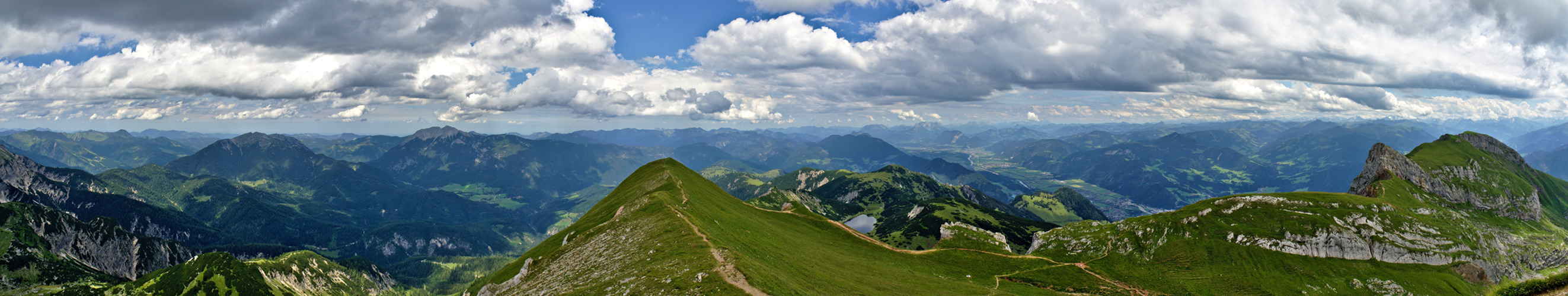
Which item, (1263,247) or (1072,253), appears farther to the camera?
(1072,253)

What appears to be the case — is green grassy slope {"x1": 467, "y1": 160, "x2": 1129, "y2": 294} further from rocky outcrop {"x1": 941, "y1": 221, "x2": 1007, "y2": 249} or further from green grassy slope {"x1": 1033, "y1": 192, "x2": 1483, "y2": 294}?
green grassy slope {"x1": 1033, "y1": 192, "x2": 1483, "y2": 294}

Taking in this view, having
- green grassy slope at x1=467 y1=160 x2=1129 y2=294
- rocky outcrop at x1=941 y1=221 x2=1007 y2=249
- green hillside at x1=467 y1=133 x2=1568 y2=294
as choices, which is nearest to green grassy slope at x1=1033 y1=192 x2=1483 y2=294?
green hillside at x1=467 y1=133 x2=1568 y2=294

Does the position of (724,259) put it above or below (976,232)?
above

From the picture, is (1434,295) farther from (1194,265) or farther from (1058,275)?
(1058,275)

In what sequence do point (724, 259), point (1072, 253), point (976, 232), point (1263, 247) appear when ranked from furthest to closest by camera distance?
1. point (976, 232)
2. point (1072, 253)
3. point (1263, 247)
4. point (724, 259)

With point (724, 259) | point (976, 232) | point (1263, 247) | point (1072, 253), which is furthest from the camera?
point (976, 232)

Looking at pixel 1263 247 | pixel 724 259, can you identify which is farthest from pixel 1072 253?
pixel 724 259

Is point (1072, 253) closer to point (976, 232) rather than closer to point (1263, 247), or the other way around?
point (976, 232)

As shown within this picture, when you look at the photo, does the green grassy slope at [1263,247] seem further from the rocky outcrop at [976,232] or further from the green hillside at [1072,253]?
the rocky outcrop at [976,232]

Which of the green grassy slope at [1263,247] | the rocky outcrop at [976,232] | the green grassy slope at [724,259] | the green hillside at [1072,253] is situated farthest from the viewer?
the rocky outcrop at [976,232]

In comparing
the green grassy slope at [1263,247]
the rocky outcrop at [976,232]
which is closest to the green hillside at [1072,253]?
the green grassy slope at [1263,247]

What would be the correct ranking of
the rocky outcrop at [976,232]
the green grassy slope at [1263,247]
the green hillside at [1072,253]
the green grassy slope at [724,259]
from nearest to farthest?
the green grassy slope at [724,259] < the green hillside at [1072,253] < the green grassy slope at [1263,247] < the rocky outcrop at [976,232]

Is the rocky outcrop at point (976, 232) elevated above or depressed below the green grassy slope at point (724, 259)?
below

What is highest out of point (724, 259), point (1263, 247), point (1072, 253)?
point (724, 259)
